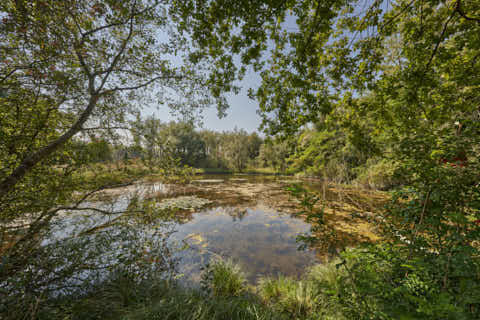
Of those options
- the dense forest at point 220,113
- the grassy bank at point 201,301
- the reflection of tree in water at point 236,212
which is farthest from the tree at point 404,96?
the reflection of tree in water at point 236,212

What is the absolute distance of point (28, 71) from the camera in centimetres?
251

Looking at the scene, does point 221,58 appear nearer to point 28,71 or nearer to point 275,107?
point 275,107

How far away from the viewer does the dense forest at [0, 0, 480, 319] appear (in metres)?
1.74

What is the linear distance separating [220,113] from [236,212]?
649cm

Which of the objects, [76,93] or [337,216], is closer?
[76,93]

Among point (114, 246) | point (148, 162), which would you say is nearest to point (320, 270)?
point (114, 246)

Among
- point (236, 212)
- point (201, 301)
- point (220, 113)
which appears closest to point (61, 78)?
point (220, 113)

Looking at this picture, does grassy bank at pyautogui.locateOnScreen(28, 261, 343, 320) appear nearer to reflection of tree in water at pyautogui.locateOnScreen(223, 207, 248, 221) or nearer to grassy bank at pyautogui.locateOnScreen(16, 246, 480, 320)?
grassy bank at pyautogui.locateOnScreen(16, 246, 480, 320)

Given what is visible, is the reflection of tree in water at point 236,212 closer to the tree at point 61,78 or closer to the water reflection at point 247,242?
the water reflection at point 247,242

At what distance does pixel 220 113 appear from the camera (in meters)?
4.34

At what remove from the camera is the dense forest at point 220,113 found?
5.70 feet

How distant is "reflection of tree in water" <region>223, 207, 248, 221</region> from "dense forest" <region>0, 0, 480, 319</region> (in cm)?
450

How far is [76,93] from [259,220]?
7943 mm

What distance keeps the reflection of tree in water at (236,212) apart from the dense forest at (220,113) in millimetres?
4501
